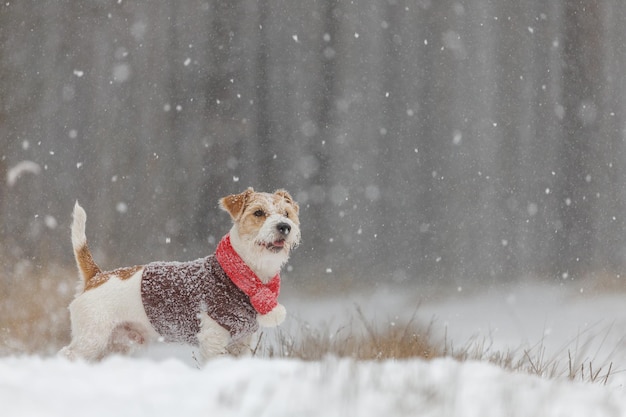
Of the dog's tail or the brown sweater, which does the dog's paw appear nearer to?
the brown sweater

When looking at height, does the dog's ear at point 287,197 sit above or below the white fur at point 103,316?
above

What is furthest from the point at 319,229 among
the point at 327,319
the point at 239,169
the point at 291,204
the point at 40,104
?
the point at 40,104

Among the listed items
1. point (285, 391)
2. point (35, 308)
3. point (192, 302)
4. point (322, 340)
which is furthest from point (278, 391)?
point (35, 308)

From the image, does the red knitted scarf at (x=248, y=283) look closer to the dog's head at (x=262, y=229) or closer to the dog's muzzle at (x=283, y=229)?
the dog's head at (x=262, y=229)

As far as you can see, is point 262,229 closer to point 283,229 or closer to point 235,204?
point 283,229

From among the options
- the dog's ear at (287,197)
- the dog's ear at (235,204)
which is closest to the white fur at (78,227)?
the dog's ear at (235,204)

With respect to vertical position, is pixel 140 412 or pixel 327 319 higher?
pixel 140 412

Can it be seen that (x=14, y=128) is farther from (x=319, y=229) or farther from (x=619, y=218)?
(x=619, y=218)

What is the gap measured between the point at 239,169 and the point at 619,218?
4035mm

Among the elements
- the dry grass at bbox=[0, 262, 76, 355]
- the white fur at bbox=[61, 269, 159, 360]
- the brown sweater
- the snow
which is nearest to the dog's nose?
the brown sweater

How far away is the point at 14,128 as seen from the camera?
588cm

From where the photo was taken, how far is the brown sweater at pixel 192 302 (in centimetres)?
362

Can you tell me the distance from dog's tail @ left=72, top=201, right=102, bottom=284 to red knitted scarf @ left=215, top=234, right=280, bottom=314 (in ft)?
2.73

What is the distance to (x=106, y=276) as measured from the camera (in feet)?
12.5
